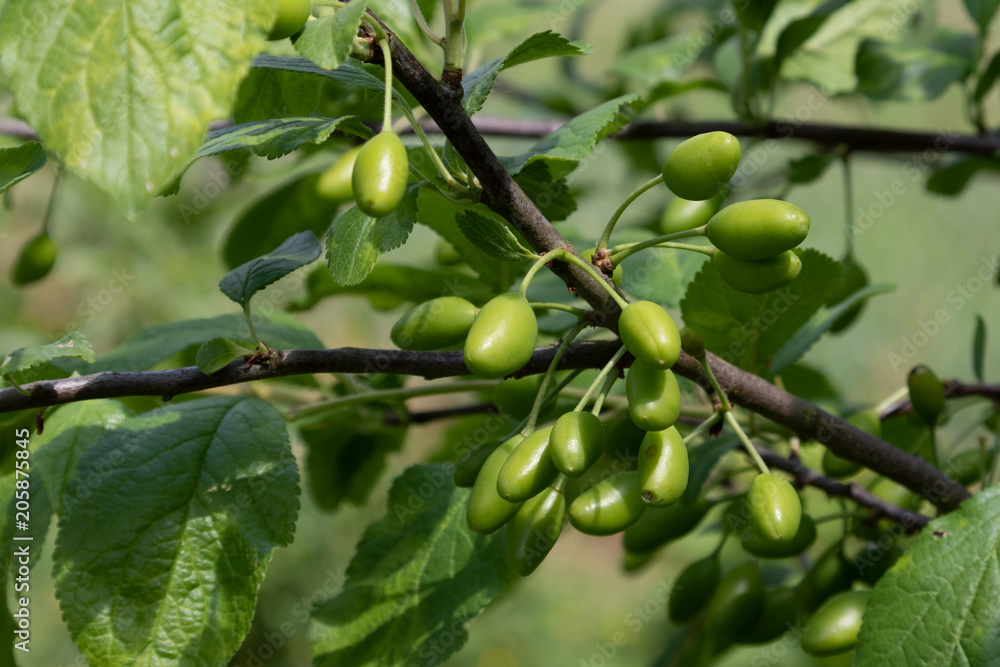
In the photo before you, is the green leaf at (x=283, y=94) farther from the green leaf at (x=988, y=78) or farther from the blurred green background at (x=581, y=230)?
the blurred green background at (x=581, y=230)

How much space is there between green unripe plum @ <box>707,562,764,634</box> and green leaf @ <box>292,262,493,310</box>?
0.59 metres

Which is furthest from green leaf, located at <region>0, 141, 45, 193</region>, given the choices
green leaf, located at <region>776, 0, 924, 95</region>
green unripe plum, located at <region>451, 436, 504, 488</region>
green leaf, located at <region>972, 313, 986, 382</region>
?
green leaf, located at <region>776, 0, 924, 95</region>

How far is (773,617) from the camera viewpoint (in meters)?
1.28

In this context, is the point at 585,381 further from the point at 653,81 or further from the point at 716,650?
the point at 653,81

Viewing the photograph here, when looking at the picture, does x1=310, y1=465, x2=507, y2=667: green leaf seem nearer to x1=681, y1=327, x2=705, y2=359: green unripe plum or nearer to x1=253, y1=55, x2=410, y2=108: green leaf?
x1=681, y1=327, x2=705, y2=359: green unripe plum

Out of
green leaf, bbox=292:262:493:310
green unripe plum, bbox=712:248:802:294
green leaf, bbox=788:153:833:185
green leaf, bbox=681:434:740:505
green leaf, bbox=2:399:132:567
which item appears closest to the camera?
green unripe plum, bbox=712:248:802:294

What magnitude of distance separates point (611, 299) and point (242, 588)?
0.52m

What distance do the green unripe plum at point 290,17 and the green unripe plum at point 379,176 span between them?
11cm

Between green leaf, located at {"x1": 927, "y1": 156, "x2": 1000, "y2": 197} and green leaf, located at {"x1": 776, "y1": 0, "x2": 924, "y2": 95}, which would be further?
green leaf, located at {"x1": 776, "y1": 0, "x2": 924, "y2": 95}

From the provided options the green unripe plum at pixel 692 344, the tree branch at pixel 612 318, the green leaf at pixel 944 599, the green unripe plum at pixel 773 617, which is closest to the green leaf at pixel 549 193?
the tree branch at pixel 612 318

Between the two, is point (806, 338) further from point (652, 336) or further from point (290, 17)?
point (290, 17)

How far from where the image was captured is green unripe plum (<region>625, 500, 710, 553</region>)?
48.1 inches

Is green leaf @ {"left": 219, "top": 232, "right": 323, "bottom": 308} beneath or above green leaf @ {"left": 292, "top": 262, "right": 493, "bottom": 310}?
above

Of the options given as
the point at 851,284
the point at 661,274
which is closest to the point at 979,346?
the point at 851,284
